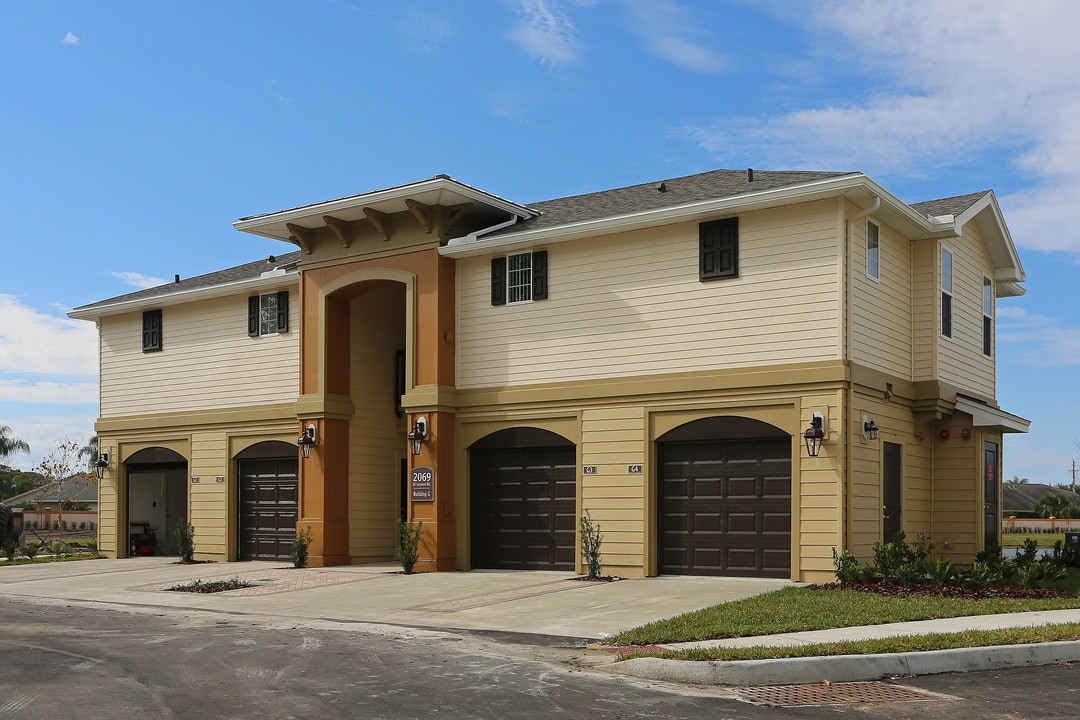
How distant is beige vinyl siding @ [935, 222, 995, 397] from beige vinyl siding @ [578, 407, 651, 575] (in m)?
6.29

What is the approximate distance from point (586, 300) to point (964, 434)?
808cm

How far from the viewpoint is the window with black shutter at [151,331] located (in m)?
29.5

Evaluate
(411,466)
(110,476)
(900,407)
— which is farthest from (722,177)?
(110,476)

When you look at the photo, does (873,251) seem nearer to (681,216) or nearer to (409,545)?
(681,216)

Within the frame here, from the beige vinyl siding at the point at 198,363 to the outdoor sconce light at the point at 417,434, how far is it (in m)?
4.80

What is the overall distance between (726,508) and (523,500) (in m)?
4.66

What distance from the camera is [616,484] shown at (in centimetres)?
2073

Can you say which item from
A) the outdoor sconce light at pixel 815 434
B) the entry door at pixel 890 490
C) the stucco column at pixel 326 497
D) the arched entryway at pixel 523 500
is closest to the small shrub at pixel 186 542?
the stucco column at pixel 326 497

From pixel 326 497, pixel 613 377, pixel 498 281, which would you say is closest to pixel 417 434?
pixel 326 497

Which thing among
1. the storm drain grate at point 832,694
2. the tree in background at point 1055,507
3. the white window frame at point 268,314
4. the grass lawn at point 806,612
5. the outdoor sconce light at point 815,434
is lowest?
the tree in background at point 1055,507

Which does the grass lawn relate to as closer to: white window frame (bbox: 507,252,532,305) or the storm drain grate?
the storm drain grate

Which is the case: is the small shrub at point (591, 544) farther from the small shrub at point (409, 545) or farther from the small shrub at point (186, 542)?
the small shrub at point (186, 542)

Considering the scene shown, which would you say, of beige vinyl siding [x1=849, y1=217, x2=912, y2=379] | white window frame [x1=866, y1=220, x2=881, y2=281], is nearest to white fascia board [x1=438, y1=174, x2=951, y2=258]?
white window frame [x1=866, y1=220, x2=881, y2=281]

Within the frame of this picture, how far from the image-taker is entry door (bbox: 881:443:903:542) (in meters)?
19.8
